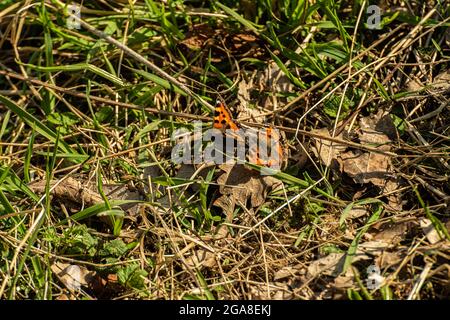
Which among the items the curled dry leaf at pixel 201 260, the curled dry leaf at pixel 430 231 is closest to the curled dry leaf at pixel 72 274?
the curled dry leaf at pixel 201 260

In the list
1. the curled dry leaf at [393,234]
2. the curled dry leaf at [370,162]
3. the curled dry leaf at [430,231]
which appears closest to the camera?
the curled dry leaf at [430,231]

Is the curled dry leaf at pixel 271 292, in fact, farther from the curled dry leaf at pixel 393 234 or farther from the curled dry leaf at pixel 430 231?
the curled dry leaf at pixel 430 231

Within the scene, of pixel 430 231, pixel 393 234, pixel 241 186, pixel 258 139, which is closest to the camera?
pixel 430 231

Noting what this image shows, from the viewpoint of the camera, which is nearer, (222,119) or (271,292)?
(271,292)

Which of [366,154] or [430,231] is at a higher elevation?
[366,154]

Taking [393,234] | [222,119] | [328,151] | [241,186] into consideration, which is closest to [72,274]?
[241,186]

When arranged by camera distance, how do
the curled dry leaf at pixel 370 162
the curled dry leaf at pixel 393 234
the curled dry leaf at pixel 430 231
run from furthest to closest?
the curled dry leaf at pixel 370 162 < the curled dry leaf at pixel 393 234 < the curled dry leaf at pixel 430 231

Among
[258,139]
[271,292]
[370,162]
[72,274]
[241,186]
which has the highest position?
[258,139]

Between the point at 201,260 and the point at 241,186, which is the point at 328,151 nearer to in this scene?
the point at 241,186

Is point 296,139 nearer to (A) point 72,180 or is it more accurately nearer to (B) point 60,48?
(A) point 72,180

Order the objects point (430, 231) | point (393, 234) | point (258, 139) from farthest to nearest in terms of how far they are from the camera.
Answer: point (258, 139), point (393, 234), point (430, 231)
